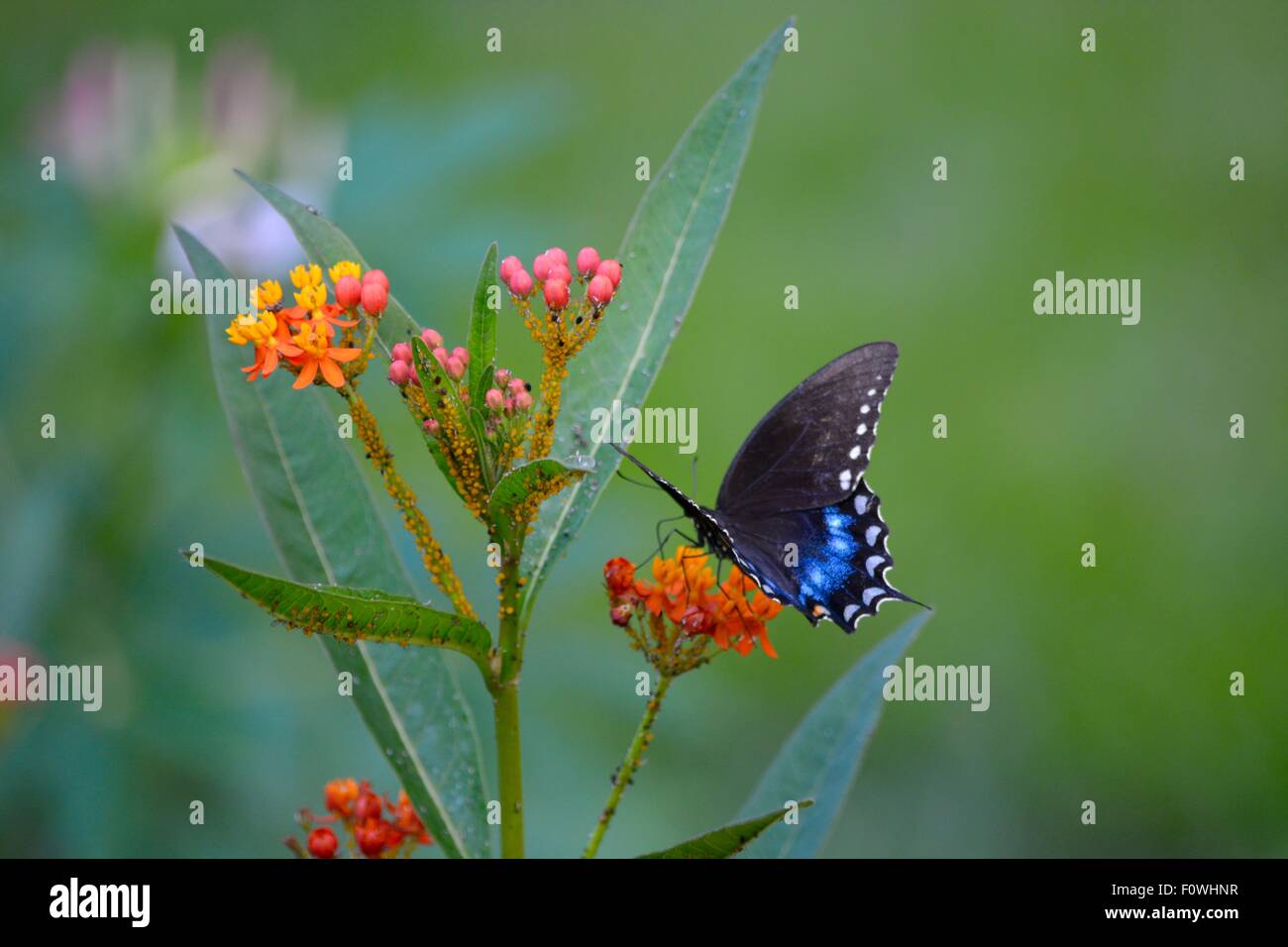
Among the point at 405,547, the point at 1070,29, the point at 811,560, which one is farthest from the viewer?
the point at 1070,29

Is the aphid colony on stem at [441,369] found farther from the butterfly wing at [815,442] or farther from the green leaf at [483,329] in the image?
the butterfly wing at [815,442]

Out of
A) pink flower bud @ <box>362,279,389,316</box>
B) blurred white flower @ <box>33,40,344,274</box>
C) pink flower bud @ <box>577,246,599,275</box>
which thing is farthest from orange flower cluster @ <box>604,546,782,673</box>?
blurred white flower @ <box>33,40,344,274</box>

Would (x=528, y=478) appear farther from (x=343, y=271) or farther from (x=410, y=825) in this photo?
(x=410, y=825)

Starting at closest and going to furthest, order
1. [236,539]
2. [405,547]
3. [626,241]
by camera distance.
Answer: [626,241] < [405,547] < [236,539]

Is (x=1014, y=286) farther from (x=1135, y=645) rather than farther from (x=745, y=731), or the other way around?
(x=745, y=731)

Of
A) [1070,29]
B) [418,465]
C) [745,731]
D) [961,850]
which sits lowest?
[961,850]

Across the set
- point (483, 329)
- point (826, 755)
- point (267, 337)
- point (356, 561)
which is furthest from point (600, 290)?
point (826, 755)
